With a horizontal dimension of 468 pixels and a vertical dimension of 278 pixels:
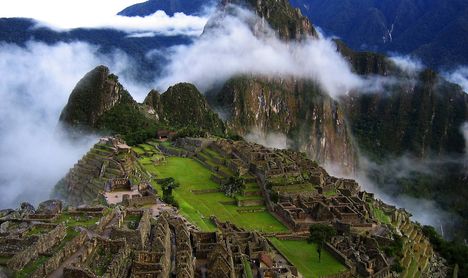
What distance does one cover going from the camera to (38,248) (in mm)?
19453

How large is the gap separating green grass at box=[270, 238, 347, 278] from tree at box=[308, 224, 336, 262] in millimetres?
734

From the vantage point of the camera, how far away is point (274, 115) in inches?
6737

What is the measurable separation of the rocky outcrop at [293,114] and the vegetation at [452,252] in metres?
96.7

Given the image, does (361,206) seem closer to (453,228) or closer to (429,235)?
(429,235)

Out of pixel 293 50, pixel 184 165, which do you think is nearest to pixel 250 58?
pixel 293 50

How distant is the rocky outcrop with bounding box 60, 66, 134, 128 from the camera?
9294cm

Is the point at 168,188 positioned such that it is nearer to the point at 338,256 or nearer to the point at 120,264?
the point at 338,256

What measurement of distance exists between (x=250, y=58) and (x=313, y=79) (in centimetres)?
2643

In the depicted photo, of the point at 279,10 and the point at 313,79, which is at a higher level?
the point at 279,10

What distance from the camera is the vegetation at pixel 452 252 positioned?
49356 mm

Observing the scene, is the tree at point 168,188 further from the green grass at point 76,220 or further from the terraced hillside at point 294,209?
the green grass at point 76,220

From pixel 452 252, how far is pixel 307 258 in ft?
67.8

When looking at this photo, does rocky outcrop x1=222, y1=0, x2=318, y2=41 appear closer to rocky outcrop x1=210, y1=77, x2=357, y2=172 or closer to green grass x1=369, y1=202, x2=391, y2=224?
rocky outcrop x1=210, y1=77, x2=357, y2=172

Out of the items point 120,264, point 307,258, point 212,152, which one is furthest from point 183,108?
point 120,264
